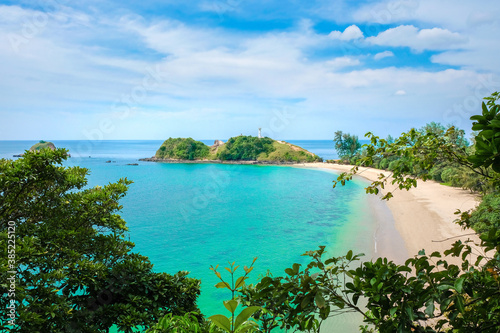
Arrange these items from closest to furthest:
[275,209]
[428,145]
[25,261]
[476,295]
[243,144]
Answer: [476,295] < [428,145] < [25,261] < [275,209] < [243,144]

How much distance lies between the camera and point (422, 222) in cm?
1945

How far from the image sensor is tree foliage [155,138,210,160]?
90000 millimetres

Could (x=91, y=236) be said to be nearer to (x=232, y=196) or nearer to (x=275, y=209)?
(x=275, y=209)

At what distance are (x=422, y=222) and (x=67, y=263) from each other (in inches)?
841

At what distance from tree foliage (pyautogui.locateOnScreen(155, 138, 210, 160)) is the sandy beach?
225 ft

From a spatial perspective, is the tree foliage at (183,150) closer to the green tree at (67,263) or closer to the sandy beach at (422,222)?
the sandy beach at (422,222)

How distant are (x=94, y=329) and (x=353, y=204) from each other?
2814cm

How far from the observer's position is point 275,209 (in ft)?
88.5

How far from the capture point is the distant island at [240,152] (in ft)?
266

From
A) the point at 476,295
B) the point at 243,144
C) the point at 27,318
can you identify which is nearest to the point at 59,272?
the point at 27,318

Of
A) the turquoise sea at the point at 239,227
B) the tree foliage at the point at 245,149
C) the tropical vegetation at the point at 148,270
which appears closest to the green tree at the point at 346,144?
the tree foliage at the point at 245,149

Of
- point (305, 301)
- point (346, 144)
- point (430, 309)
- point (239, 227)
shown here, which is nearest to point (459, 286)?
point (430, 309)

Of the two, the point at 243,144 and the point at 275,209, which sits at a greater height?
the point at 243,144

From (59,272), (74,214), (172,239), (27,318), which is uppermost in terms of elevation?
(74,214)
